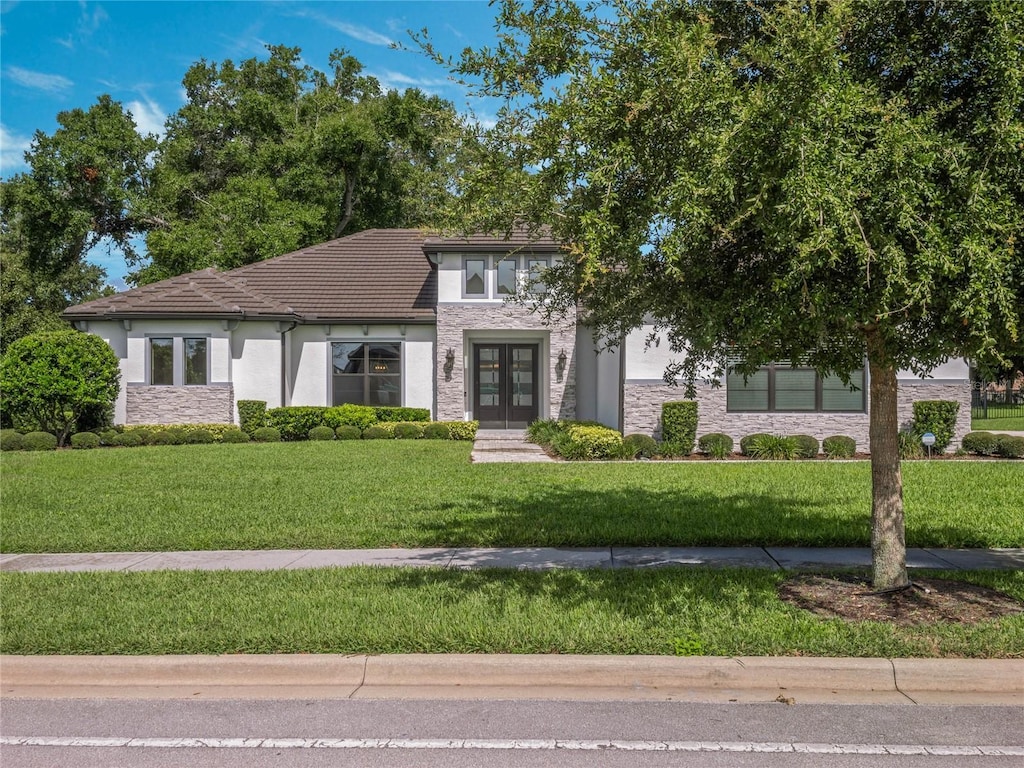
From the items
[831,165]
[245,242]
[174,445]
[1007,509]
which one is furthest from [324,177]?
[831,165]

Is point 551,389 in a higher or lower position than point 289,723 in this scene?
higher

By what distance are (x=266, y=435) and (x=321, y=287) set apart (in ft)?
18.7

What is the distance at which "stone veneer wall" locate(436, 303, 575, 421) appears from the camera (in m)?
21.1

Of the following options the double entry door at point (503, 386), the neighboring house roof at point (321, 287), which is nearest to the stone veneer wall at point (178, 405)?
the neighboring house roof at point (321, 287)

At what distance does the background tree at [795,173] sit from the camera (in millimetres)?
4781

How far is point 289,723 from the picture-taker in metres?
4.64

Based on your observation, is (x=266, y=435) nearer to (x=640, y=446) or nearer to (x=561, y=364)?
(x=561, y=364)

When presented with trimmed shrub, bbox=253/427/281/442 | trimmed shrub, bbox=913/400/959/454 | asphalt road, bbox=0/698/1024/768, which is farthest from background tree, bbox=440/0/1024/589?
trimmed shrub, bbox=253/427/281/442

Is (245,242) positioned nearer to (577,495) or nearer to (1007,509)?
(577,495)

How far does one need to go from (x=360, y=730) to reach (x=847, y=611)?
388 cm

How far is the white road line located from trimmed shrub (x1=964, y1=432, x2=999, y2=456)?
14.3 metres

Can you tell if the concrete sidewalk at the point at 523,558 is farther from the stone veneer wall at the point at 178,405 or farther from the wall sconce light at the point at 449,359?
the wall sconce light at the point at 449,359

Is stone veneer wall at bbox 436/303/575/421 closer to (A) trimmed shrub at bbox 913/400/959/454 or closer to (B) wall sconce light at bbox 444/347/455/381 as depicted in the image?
(B) wall sconce light at bbox 444/347/455/381

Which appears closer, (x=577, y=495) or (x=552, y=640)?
(x=552, y=640)
